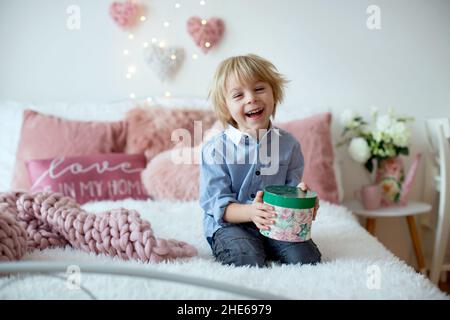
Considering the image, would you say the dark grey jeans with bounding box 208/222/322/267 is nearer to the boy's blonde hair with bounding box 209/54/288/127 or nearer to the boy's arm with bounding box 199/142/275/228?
the boy's arm with bounding box 199/142/275/228

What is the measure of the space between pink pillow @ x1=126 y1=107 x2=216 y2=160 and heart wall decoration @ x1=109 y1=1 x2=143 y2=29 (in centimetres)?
50

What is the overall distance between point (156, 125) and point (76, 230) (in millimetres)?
848

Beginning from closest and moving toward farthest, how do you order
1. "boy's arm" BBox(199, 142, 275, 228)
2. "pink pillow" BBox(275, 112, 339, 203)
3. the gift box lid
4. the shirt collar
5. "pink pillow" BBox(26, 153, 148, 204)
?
the gift box lid < "boy's arm" BBox(199, 142, 275, 228) < the shirt collar < "pink pillow" BBox(26, 153, 148, 204) < "pink pillow" BBox(275, 112, 339, 203)

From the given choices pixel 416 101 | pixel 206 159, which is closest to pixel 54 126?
pixel 206 159

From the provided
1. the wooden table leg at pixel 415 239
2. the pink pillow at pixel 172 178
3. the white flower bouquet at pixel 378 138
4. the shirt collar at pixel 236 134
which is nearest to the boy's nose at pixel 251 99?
the shirt collar at pixel 236 134

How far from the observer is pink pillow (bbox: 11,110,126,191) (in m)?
1.75

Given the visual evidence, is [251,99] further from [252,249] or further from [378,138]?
[378,138]

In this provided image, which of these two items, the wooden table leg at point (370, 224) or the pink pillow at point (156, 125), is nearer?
the pink pillow at point (156, 125)

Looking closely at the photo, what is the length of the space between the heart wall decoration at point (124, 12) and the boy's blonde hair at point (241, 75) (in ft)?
3.55

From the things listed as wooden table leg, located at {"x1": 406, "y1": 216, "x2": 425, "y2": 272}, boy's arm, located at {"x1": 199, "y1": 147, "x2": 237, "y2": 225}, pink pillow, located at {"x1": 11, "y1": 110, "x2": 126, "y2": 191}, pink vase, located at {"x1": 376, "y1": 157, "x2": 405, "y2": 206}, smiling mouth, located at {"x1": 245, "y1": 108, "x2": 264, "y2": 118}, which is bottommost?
wooden table leg, located at {"x1": 406, "y1": 216, "x2": 425, "y2": 272}

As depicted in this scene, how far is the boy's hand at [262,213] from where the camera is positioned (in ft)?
3.28

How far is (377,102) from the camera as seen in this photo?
222 cm

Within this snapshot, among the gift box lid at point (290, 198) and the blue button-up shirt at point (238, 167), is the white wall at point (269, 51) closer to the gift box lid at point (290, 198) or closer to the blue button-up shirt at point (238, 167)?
the blue button-up shirt at point (238, 167)

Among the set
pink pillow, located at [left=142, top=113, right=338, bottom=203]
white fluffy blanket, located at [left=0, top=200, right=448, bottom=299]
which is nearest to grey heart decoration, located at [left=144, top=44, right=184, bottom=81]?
pink pillow, located at [left=142, top=113, right=338, bottom=203]
